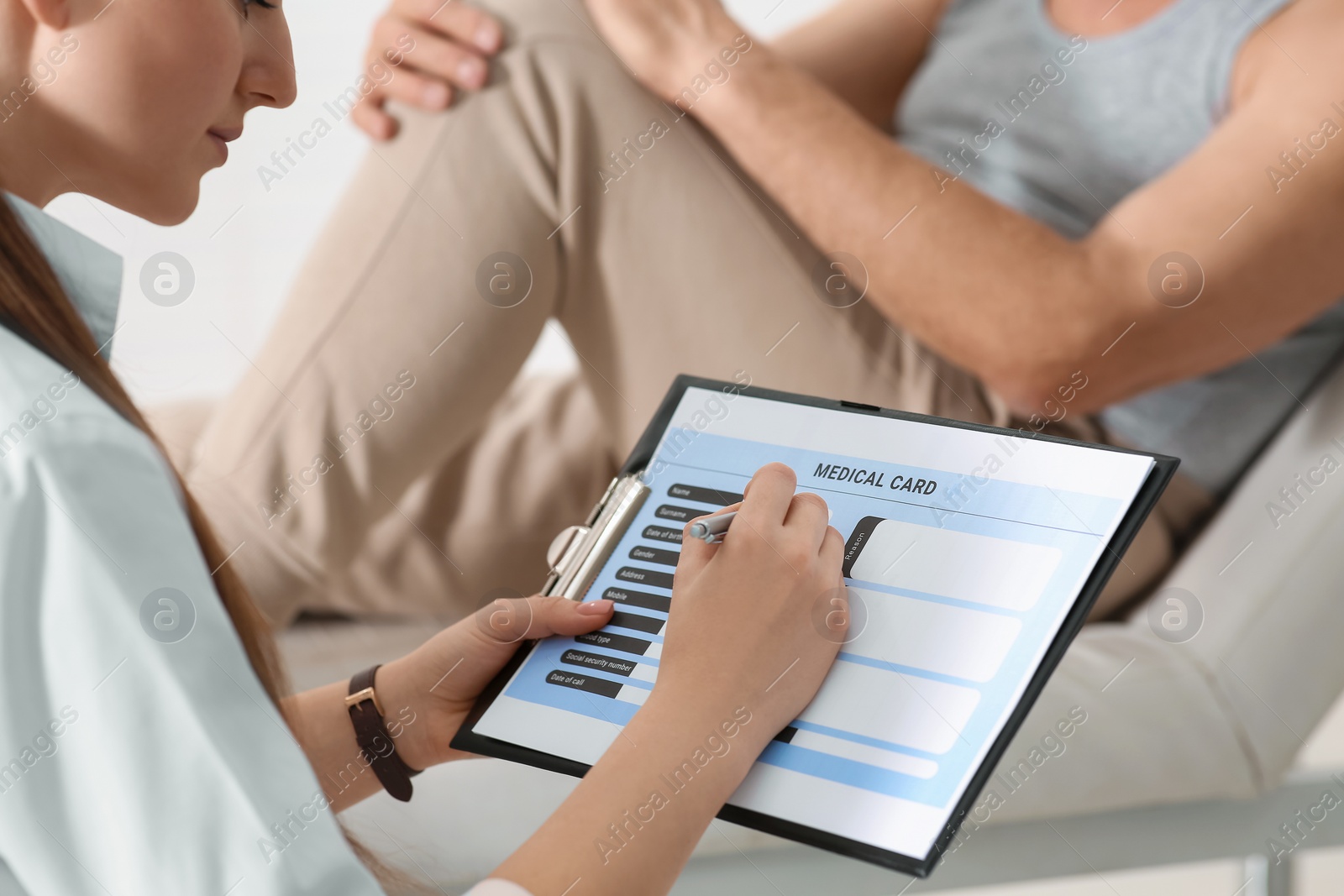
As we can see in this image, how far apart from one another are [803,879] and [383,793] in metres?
0.26

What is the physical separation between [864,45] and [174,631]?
931 mm

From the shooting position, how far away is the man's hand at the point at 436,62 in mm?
780

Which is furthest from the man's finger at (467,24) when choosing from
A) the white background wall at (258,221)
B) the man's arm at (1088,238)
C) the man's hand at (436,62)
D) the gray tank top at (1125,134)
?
the gray tank top at (1125,134)

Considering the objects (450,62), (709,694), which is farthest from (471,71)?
(709,694)

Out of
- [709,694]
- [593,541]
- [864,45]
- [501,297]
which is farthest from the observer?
[864,45]

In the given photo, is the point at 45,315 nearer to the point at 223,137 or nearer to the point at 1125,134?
the point at 223,137

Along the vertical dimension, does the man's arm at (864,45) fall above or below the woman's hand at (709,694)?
above

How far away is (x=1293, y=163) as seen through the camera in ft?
2.36

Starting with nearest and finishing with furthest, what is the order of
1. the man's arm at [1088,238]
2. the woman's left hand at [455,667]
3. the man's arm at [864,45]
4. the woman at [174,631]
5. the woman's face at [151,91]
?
the woman at [174,631] < the woman's face at [151,91] < the woman's left hand at [455,667] < the man's arm at [1088,238] < the man's arm at [864,45]

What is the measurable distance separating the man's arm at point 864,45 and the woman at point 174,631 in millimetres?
674

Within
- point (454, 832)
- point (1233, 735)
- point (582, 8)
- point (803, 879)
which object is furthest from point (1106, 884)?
point (582, 8)

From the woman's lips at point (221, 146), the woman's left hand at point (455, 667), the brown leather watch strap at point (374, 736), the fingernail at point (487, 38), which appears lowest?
the brown leather watch strap at point (374, 736)

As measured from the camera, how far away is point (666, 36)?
814 millimetres

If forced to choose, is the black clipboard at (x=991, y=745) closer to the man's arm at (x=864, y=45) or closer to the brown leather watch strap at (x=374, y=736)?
the brown leather watch strap at (x=374, y=736)
